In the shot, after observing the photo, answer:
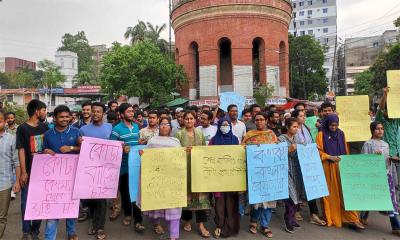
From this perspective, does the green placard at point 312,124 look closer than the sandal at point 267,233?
No

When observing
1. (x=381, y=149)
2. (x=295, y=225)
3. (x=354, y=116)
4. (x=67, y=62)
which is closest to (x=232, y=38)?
(x=354, y=116)

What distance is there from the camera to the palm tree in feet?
143

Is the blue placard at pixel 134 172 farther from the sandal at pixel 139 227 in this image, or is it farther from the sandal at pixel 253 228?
the sandal at pixel 253 228

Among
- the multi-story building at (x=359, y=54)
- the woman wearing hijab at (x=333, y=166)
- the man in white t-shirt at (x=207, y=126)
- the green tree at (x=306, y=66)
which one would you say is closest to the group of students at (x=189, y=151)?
the woman wearing hijab at (x=333, y=166)

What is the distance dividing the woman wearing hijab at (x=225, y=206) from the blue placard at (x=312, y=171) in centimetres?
106

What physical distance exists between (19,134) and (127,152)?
4.69 feet

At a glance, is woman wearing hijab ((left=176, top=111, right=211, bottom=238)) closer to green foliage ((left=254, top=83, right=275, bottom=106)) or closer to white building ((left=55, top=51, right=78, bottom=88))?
green foliage ((left=254, top=83, right=275, bottom=106))

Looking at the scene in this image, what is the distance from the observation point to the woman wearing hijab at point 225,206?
4.73 m

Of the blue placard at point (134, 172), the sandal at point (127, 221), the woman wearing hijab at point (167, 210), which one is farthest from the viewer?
the sandal at point (127, 221)

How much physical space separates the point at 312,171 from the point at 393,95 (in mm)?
1874

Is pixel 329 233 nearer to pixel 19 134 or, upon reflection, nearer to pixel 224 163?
pixel 224 163

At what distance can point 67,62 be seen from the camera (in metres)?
70.5

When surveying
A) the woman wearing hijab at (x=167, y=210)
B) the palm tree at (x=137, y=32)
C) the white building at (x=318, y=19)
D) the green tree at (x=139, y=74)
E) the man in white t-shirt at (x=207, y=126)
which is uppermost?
the white building at (x=318, y=19)

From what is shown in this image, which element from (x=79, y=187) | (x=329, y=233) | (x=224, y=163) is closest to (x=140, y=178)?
(x=79, y=187)
